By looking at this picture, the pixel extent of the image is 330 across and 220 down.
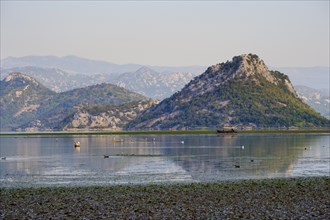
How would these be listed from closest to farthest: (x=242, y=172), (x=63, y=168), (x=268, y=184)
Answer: (x=268, y=184), (x=242, y=172), (x=63, y=168)

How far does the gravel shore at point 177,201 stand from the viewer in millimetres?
46078

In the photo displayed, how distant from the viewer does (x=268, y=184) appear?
67750 mm

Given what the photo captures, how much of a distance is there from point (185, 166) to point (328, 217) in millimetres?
64370

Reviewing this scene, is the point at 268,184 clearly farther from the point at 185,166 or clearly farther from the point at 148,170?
the point at 185,166

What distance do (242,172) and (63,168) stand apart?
33.0 metres

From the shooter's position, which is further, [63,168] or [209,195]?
[63,168]

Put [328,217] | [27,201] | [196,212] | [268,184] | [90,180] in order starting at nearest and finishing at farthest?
[328,217], [196,212], [27,201], [268,184], [90,180]

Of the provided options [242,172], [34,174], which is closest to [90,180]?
[34,174]

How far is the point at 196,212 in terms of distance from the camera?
47.1 meters

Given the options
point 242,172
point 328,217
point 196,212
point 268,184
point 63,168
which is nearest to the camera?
point 328,217

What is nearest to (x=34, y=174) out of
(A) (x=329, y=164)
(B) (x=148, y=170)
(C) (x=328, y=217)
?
(B) (x=148, y=170)

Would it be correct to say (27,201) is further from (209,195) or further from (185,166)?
(185,166)

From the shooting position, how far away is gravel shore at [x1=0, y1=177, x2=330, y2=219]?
4608 centimetres

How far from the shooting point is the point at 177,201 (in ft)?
177
